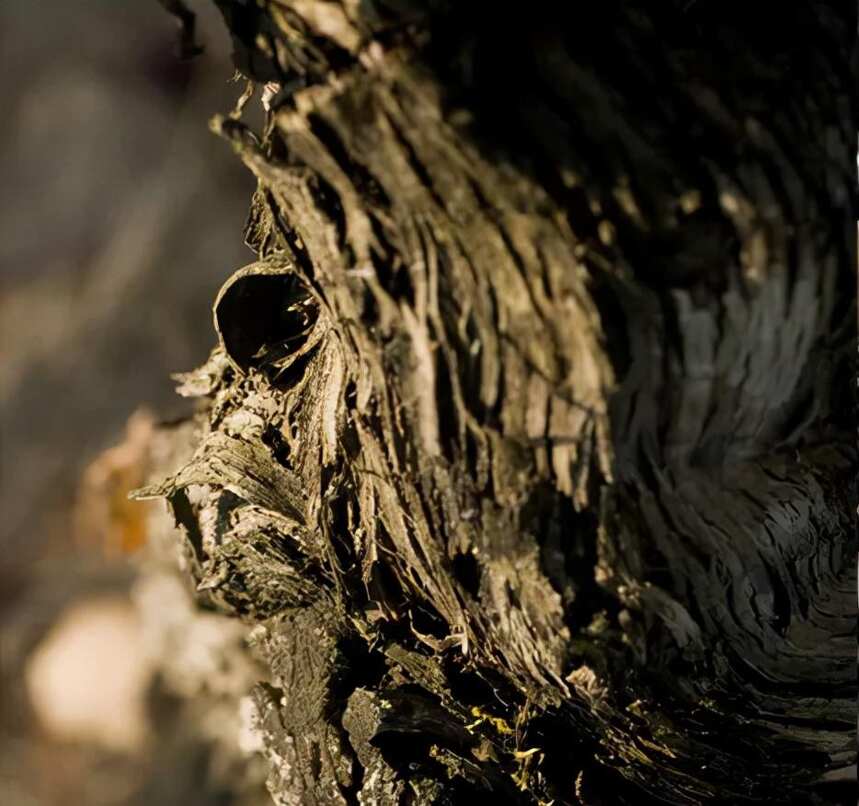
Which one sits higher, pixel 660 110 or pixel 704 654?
pixel 660 110

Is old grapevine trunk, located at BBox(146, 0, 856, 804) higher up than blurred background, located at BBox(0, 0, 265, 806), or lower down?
lower down

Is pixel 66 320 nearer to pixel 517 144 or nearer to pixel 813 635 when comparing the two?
pixel 517 144

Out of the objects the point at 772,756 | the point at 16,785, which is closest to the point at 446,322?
the point at 772,756

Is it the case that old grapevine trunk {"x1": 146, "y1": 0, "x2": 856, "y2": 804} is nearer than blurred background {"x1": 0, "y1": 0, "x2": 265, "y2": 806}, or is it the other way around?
old grapevine trunk {"x1": 146, "y1": 0, "x2": 856, "y2": 804}

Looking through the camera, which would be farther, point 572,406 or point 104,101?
point 104,101

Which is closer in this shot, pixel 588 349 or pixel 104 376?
pixel 588 349

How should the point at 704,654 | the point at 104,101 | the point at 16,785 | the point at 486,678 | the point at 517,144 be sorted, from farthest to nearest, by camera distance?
the point at 16,785 < the point at 104,101 < the point at 486,678 < the point at 704,654 < the point at 517,144
